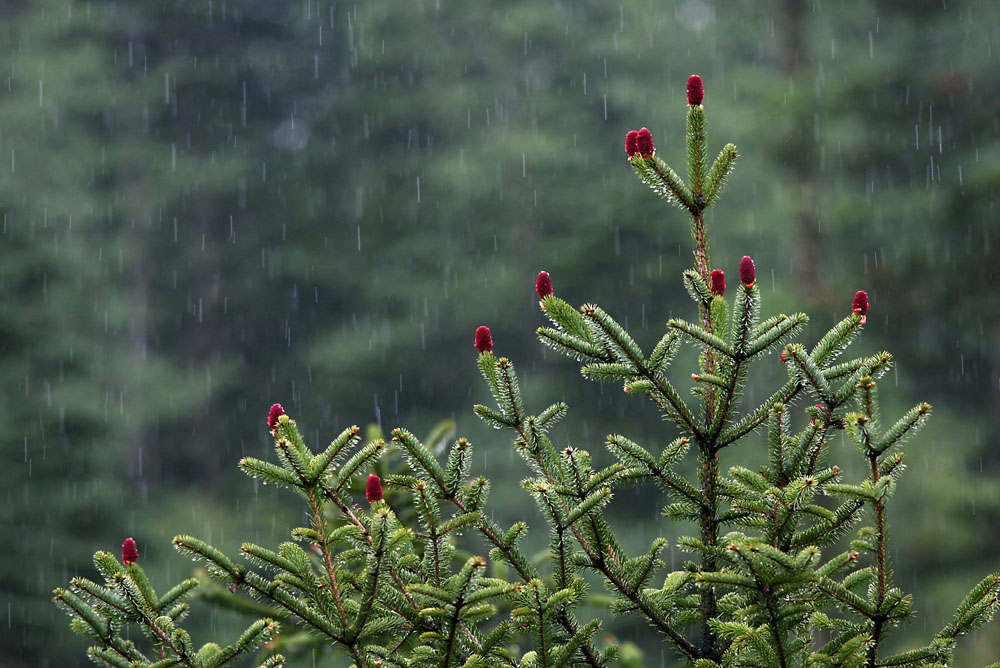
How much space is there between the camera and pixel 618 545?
6.43ft

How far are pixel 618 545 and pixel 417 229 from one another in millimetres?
13419

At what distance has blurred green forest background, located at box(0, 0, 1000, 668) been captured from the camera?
9.82 m

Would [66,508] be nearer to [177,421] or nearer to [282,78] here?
[177,421]

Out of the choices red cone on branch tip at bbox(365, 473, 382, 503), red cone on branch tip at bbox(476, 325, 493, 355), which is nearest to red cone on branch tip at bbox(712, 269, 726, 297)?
red cone on branch tip at bbox(476, 325, 493, 355)

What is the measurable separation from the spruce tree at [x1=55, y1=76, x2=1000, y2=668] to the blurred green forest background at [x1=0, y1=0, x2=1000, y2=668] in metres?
7.55

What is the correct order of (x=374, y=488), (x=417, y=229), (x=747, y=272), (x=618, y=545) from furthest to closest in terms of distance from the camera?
(x=417, y=229), (x=618, y=545), (x=374, y=488), (x=747, y=272)

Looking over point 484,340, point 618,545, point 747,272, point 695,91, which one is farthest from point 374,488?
point 695,91

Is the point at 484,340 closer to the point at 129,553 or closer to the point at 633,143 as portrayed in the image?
the point at 633,143

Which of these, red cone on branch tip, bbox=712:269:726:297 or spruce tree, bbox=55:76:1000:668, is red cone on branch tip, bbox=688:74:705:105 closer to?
spruce tree, bbox=55:76:1000:668

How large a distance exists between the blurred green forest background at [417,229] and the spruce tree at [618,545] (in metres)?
7.55

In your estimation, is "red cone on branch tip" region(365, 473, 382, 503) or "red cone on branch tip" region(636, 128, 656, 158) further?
"red cone on branch tip" region(636, 128, 656, 158)

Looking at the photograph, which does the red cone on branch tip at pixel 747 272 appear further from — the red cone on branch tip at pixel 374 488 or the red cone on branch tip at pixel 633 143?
the red cone on branch tip at pixel 374 488

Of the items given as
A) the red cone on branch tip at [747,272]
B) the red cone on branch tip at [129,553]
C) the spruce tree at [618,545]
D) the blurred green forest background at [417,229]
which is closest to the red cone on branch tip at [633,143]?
the spruce tree at [618,545]

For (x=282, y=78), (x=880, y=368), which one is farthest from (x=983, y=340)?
(x=282, y=78)
